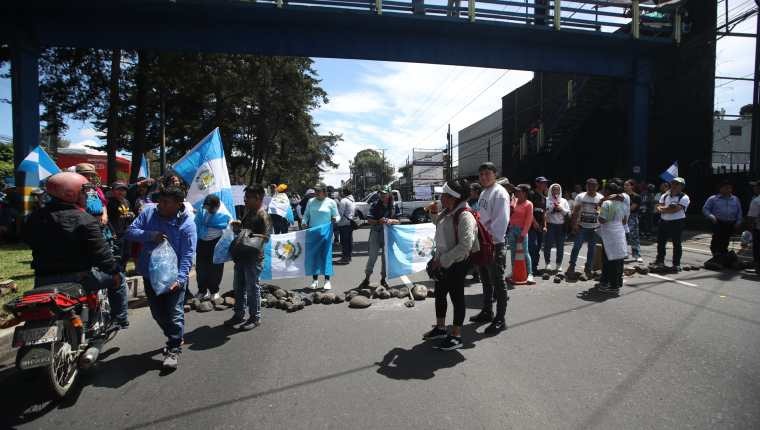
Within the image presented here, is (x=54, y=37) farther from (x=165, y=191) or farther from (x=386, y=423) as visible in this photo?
(x=386, y=423)

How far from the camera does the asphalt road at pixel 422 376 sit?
308cm

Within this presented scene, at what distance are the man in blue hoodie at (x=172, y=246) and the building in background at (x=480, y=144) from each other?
114 ft

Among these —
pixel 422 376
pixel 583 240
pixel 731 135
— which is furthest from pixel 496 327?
pixel 731 135

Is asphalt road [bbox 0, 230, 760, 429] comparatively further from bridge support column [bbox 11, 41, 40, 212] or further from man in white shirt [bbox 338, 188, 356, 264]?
bridge support column [bbox 11, 41, 40, 212]

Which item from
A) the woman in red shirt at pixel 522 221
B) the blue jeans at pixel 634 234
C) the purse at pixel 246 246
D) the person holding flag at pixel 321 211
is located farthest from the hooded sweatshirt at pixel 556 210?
the purse at pixel 246 246

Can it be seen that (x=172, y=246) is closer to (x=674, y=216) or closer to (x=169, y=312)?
(x=169, y=312)

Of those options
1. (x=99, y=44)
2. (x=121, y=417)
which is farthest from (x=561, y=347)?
(x=99, y=44)

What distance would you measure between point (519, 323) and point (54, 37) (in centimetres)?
1522

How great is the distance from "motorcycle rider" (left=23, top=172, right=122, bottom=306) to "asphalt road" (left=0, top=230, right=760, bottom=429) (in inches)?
39.0

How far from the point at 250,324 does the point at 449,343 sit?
95.7 inches

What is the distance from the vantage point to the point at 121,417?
314 centimetres

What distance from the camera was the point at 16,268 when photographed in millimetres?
8617

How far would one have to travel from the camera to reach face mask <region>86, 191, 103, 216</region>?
18.2 ft

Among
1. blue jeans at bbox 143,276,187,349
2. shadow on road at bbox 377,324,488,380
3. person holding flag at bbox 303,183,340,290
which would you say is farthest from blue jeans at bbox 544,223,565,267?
blue jeans at bbox 143,276,187,349
